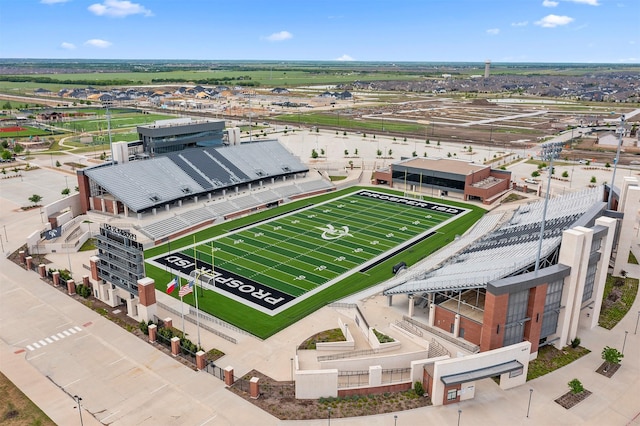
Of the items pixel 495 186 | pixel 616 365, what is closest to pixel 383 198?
pixel 495 186

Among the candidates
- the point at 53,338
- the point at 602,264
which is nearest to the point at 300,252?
the point at 53,338

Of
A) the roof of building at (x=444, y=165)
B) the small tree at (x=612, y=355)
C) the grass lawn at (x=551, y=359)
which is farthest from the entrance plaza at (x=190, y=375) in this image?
the roof of building at (x=444, y=165)

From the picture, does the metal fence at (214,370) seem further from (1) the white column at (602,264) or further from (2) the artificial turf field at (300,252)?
(1) the white column at (602,264)

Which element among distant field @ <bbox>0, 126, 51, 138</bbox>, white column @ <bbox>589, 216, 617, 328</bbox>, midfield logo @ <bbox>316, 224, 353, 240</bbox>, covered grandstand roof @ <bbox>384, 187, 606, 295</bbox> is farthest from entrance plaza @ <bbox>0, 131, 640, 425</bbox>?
distant field @ <bbox>0, 126, 51, 138</bbox>

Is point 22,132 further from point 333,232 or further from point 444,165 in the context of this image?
point 444,165

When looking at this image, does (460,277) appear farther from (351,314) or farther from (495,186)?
(495,186)

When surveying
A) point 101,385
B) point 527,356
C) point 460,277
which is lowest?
point 101,385
